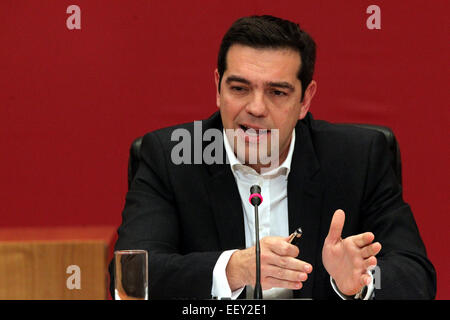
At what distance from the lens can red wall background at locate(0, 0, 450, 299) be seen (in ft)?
10.0

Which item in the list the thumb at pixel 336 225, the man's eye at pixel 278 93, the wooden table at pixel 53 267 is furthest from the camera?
the man's eye at pixel 278 93

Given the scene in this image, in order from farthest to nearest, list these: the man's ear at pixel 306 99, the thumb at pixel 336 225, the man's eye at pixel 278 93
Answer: the man's ear at pixel 306 99 < the man's eye at pixel 278 93 < the thumb at pixel 336 225

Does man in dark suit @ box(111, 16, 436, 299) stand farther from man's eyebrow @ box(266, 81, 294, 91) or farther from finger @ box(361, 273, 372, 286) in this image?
finger @ box(361, 273, 372, 286)

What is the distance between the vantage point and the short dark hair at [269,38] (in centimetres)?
231

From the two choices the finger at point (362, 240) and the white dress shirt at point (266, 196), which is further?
the white dress shirt at point (266, 196)

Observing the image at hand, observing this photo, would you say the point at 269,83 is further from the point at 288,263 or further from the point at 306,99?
the point at 288,263

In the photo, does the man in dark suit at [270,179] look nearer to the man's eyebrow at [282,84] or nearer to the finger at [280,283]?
the man's eyebrow at [282,84]

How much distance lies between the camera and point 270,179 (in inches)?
93.7

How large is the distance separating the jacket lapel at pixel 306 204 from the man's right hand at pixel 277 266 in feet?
1.47

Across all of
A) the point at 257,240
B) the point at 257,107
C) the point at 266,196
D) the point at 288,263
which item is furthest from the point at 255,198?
the point at 266,196

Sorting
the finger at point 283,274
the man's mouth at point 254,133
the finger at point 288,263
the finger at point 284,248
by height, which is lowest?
the finger at point 283,274

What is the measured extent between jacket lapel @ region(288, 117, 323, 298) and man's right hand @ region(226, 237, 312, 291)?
0.45 meters

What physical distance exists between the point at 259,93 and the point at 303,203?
0.42 m

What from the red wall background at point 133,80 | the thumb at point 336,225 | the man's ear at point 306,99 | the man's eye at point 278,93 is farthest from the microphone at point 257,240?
the red wall background at point 133,80
